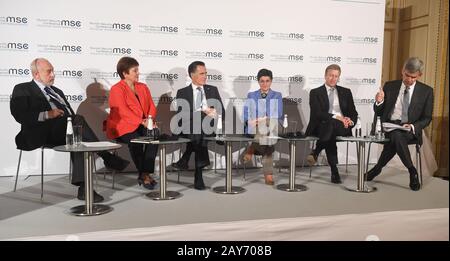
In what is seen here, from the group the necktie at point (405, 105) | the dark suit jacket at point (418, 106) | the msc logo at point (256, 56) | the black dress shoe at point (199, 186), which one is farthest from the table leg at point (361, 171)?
the msc logo at point (256, 56)

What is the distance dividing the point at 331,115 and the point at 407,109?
738mm

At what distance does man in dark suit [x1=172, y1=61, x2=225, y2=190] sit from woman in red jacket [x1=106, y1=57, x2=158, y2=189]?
0.37m

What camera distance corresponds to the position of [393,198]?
355 centimetres

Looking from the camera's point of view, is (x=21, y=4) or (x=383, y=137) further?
(x=21, y=4)

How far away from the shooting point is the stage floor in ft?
8.86

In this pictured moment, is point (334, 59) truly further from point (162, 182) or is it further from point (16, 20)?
point (16, 20)

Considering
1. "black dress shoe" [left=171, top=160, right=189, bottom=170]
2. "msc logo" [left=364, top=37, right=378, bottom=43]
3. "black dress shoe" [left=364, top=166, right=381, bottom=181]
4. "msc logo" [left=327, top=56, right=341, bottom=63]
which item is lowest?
"black dress shoe" [left=364, top=166, right=381, bottom=181]

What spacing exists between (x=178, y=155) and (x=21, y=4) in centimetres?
235

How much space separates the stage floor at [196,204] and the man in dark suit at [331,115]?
362 millimetres

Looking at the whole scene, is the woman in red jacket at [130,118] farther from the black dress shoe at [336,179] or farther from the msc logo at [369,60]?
the msc logo at [369,60]

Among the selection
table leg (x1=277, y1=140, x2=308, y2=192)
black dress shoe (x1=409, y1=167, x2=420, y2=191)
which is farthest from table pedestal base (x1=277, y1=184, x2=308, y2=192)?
black dress shoe (x1=409, y1=167, x2=420, y2=191)

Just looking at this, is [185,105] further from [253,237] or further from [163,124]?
[253,237]

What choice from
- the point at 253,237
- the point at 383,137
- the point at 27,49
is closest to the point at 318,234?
the point at 253,237

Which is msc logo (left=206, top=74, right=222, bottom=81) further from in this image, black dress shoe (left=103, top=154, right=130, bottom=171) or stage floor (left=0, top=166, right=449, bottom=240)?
black dress shoe (left=103, top=154, right=130, bottom=171)
